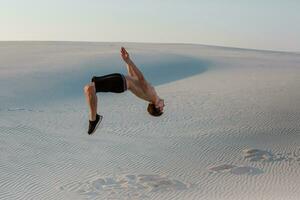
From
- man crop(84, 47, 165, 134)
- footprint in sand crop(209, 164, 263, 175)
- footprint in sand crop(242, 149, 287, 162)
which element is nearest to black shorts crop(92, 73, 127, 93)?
A: man crop(84, 47, 165, 134)

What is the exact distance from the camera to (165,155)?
28.8 m

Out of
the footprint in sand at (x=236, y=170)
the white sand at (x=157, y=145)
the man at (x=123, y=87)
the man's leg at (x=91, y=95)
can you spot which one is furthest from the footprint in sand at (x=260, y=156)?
the man's leg at (x=91, y=95)

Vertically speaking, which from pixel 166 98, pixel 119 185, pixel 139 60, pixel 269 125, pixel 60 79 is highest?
pixel 139 60

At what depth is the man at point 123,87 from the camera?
775 cm

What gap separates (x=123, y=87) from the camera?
25.7 ft

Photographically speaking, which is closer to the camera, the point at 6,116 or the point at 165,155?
the point at 165,155

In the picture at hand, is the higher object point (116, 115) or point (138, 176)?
point (116, 115)

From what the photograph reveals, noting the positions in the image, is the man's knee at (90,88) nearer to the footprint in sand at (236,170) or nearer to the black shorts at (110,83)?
the black shorts at (110,83)

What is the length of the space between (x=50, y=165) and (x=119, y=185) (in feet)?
14.4

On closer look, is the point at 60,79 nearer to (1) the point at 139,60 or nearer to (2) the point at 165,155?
(1) the point at 139,60

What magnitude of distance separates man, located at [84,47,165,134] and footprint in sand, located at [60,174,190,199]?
15.1 meters

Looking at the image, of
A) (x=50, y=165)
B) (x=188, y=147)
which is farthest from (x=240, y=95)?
(x=50, y=165)

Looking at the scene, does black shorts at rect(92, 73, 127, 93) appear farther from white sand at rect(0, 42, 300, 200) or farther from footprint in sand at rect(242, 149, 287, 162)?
footprint in sand at rect(242, 149, 287, 162)

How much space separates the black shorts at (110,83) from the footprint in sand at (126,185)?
51.1 feet
